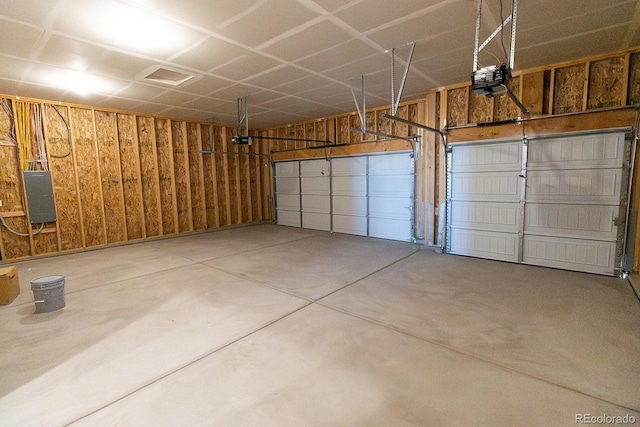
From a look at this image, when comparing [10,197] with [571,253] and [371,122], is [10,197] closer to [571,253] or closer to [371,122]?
[371,122]

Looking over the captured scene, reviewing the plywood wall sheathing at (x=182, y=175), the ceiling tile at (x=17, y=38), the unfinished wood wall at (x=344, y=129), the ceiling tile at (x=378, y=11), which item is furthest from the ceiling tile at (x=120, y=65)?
the unfinished wood wall at (x=344, y=129)

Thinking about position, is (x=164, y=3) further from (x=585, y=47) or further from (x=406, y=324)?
(x=585, y=47)

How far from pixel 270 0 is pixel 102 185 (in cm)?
600

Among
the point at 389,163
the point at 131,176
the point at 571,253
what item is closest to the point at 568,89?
the point at 571,253

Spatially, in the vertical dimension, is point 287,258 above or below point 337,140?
below

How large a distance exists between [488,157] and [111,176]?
7.81 metres

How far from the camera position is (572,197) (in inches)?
171

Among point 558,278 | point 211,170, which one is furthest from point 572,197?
point 211,170

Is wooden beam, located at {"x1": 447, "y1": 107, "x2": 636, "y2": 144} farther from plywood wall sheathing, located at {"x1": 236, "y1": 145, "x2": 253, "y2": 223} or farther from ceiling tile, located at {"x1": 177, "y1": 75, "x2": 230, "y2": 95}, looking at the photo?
plywood wall sheathing, located at {"x1": 236, "y1": 145, "x2": 253, "y2": 223}

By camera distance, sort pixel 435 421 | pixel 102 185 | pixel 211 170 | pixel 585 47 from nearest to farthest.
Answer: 1. pixel 435 421
2. pixel 585 47
3. pixel 102 185
4. pixel 211 170

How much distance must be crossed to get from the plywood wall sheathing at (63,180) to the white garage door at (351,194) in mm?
5148

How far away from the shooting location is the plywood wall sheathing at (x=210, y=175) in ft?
27.2

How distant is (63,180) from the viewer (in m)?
6.02

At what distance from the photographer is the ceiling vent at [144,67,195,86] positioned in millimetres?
4648
